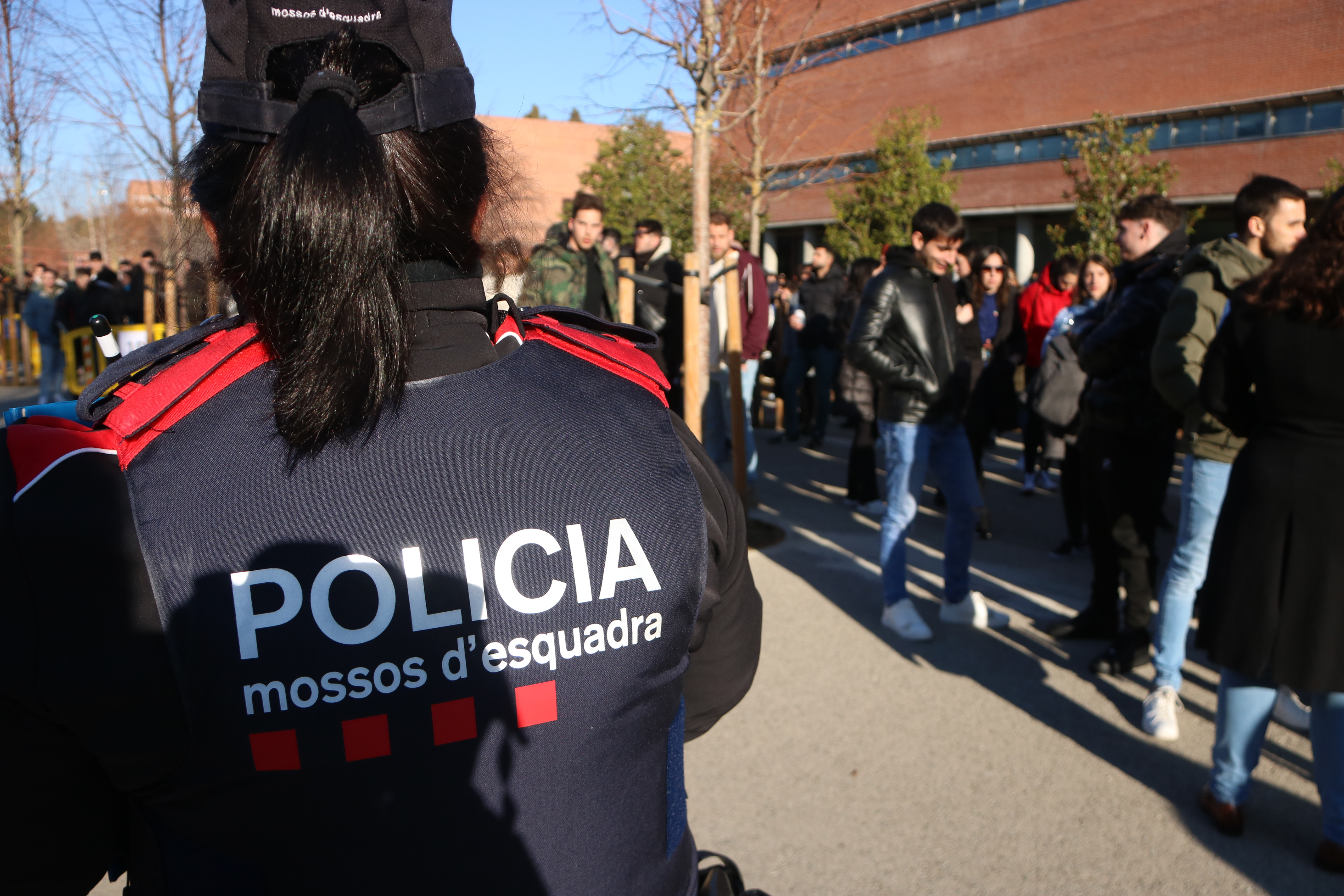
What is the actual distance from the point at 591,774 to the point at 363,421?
0.47 meters

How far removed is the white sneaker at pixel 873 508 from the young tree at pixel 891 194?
16.2 metres

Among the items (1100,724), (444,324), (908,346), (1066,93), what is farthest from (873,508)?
(1066,93)

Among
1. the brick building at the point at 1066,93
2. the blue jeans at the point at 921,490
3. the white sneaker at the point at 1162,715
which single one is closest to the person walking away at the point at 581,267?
the blue jeans at the point at 921,490

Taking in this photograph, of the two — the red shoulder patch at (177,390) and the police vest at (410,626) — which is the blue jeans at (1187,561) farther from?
the red shoulder patch at (177,390)

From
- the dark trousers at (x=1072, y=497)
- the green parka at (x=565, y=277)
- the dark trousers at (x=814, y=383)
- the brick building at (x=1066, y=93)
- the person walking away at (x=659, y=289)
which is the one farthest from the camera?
the brick building at (x=1066, y=93)

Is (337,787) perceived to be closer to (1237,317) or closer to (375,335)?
(375,335)

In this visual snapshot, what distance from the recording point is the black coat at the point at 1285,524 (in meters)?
2.81

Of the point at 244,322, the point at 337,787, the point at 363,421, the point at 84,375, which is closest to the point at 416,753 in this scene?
the point at 337,787

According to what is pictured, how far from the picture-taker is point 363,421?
1.02m

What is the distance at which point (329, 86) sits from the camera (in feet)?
3.45

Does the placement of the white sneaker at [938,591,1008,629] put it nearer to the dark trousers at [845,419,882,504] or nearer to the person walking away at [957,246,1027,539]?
the person walking away at [957,246,1027,539]

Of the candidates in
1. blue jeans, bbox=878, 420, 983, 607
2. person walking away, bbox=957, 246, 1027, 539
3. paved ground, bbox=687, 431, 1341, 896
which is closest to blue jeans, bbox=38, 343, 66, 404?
person walking away, bbox=957, 246, 1027, 539

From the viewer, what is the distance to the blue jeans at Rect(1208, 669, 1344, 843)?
287 cm

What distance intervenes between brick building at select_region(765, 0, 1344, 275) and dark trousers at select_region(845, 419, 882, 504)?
28.7 ft
